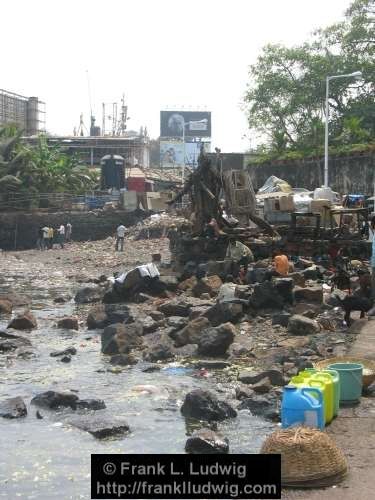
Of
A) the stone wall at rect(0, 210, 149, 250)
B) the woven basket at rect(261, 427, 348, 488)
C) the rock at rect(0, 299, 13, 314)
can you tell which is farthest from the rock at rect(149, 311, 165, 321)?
the stone wall at rect(0, 210, 149, 250)

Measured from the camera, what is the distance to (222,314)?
13742 mm

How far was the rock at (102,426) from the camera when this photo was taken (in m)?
7.88

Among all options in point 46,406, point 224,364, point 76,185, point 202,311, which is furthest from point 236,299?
point 76,185

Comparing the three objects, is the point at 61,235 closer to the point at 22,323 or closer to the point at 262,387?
the point at 22,323

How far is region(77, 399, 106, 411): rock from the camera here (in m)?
8.98

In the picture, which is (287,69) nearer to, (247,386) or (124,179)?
(124,179)

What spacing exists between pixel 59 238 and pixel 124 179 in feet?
35.4

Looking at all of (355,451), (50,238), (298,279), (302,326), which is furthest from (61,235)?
(355,451)

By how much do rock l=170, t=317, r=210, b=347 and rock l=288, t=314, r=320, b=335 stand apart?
56.5 inches

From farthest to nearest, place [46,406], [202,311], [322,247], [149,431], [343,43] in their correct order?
1. [343,43]
2. [322,247]
3. [202,311]
4. [46,406]
5. [149,431]

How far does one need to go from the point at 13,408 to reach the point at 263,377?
310cm

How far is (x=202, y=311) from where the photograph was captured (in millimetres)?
14383

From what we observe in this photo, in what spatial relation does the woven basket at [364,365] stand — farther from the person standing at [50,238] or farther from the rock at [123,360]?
the person standing at [50,238]

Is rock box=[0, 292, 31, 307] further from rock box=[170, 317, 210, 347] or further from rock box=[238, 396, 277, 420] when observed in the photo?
rock box=[238, 396, 277, 420]
